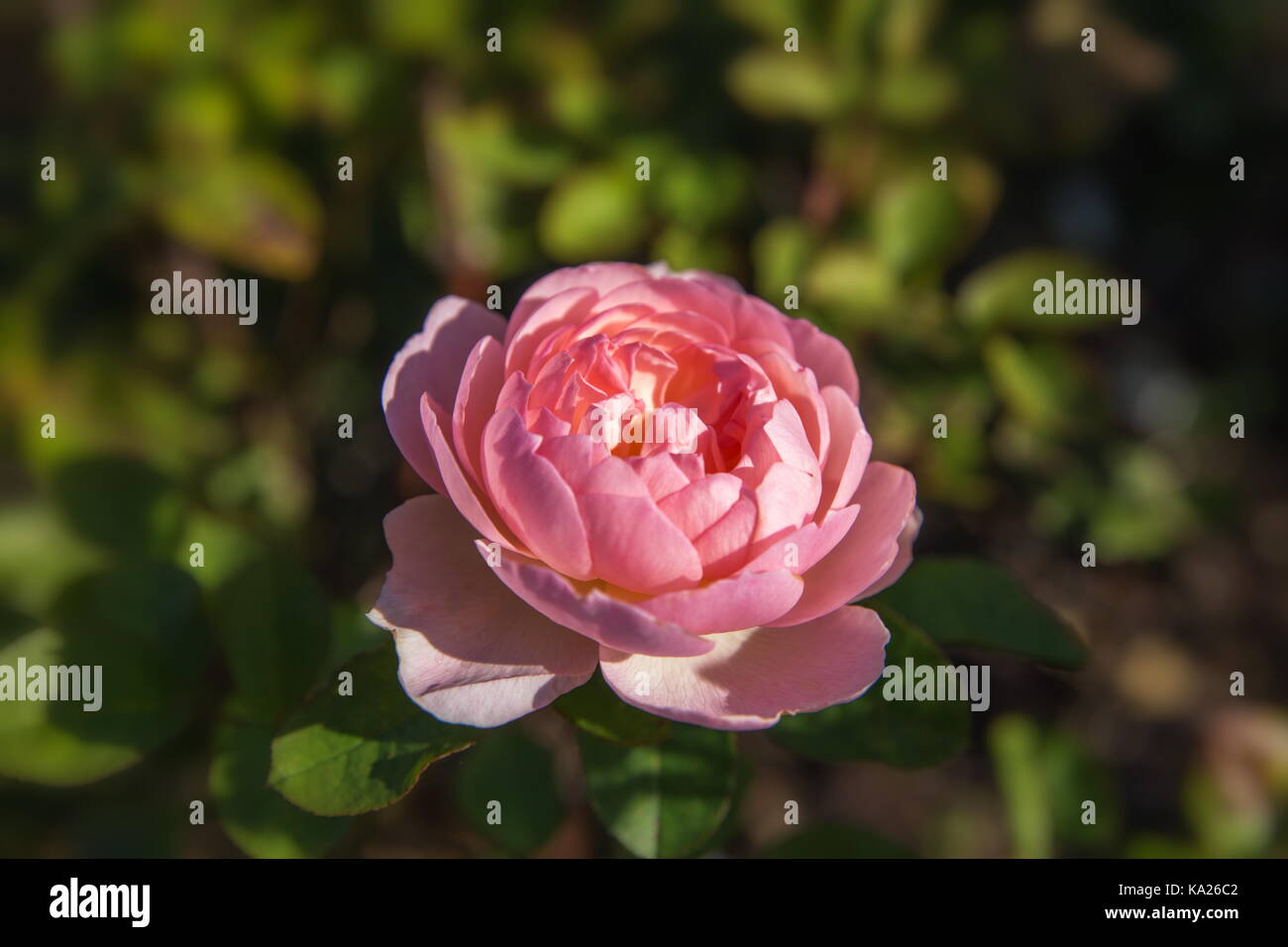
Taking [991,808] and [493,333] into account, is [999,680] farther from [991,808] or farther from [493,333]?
[493,333]

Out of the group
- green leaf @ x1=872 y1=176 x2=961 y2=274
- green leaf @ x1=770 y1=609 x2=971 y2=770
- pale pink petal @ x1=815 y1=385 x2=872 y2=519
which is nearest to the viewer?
pale pink petal @ x1=815 y1=385 x2=872 y2=519

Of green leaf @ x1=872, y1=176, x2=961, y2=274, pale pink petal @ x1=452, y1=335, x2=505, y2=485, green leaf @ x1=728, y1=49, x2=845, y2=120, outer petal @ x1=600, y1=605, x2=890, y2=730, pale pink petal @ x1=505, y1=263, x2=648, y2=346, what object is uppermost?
green leaf @ x1=728, y1=49, x2=845, y2=120

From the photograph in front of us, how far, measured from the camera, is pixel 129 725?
1.22 metres

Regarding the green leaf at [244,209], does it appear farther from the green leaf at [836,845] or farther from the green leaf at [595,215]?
the green leaf at [836,845]

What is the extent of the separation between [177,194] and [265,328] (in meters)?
0.42

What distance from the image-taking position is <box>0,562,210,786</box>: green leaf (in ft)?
3.85

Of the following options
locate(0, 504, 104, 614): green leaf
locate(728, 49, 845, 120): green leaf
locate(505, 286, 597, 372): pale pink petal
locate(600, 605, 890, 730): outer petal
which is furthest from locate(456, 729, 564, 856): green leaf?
locate(728, 49, 845, 120): green leaf

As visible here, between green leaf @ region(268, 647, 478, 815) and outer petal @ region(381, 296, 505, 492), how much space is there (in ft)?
0.70

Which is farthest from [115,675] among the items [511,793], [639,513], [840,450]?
[840,450]

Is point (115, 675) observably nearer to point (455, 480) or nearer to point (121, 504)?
point (121, 504)

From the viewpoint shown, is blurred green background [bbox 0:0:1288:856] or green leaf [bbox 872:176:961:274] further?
green leaf [bbox 872:176:961:274]

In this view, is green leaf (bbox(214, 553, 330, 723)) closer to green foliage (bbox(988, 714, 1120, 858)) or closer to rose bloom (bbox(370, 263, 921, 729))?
rose bloom (bbox(370, 263, 921, 729))

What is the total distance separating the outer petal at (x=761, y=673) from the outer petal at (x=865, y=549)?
0.03 metres
